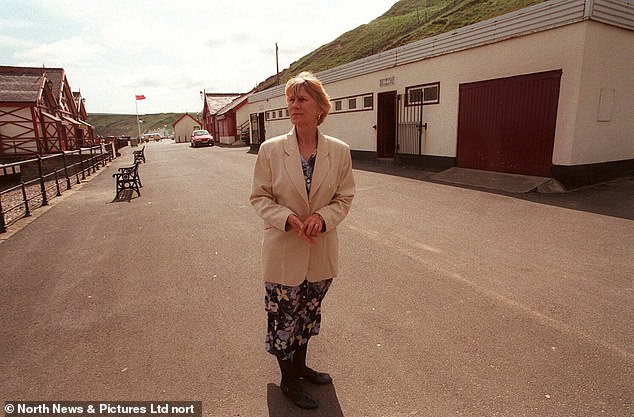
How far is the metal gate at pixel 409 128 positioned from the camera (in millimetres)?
12672

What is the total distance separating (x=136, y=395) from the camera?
2432mm

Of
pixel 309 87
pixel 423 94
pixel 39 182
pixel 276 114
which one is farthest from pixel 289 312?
pixel 276 114

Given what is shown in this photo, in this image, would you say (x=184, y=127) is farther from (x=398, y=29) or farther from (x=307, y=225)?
(x=307, y=225)

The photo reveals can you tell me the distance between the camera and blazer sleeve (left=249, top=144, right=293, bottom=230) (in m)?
2.18

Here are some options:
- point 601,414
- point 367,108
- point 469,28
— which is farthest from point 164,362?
point 367,108

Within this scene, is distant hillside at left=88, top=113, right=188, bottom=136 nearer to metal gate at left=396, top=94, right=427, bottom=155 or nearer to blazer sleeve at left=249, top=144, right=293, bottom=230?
metal gate at left=396, top=94, right=427, bottom=155

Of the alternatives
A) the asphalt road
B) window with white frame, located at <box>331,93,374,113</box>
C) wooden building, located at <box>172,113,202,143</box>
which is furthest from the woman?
wooden building, located at <box>172,113,202,143</box>

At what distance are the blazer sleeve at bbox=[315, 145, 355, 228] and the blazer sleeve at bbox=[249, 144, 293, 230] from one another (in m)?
0.24

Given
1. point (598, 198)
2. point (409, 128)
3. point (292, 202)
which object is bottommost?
point (598, 198)

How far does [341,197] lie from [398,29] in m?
68.1

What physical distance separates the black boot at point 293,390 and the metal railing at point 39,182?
6.68 meters

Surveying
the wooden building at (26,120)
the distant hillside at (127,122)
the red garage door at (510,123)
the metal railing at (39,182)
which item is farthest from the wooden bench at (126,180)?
the distant hillside at (127,122)

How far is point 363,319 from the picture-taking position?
3.31 m

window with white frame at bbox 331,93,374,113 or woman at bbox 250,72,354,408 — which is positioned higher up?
Answer: window with white frame at bbox 331,93,374,113
